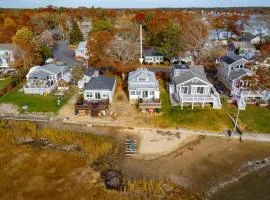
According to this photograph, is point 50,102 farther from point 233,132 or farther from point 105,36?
point 233,132

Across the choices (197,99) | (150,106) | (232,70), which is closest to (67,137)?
(150,106)

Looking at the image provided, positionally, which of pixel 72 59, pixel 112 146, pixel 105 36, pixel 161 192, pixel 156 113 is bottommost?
pixel 161 192

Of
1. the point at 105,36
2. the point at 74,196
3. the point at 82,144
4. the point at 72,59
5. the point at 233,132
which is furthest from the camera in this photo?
the point at 72,59

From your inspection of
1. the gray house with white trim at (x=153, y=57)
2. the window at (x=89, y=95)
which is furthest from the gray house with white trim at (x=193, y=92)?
the gray house with white trim at (x=153, y=57)

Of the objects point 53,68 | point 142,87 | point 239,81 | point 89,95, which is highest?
point 53,68

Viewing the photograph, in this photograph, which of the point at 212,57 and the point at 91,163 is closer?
the point at 91,163

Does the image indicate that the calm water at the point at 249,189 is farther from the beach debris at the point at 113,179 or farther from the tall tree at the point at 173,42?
the tall tree at the point at 173,42

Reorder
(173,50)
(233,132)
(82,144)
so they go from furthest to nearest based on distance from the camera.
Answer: (173,50)
(233,132)
(82,144)

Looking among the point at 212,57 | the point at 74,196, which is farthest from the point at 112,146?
the point at 212,57

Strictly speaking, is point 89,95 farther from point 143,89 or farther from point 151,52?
point 151,52
